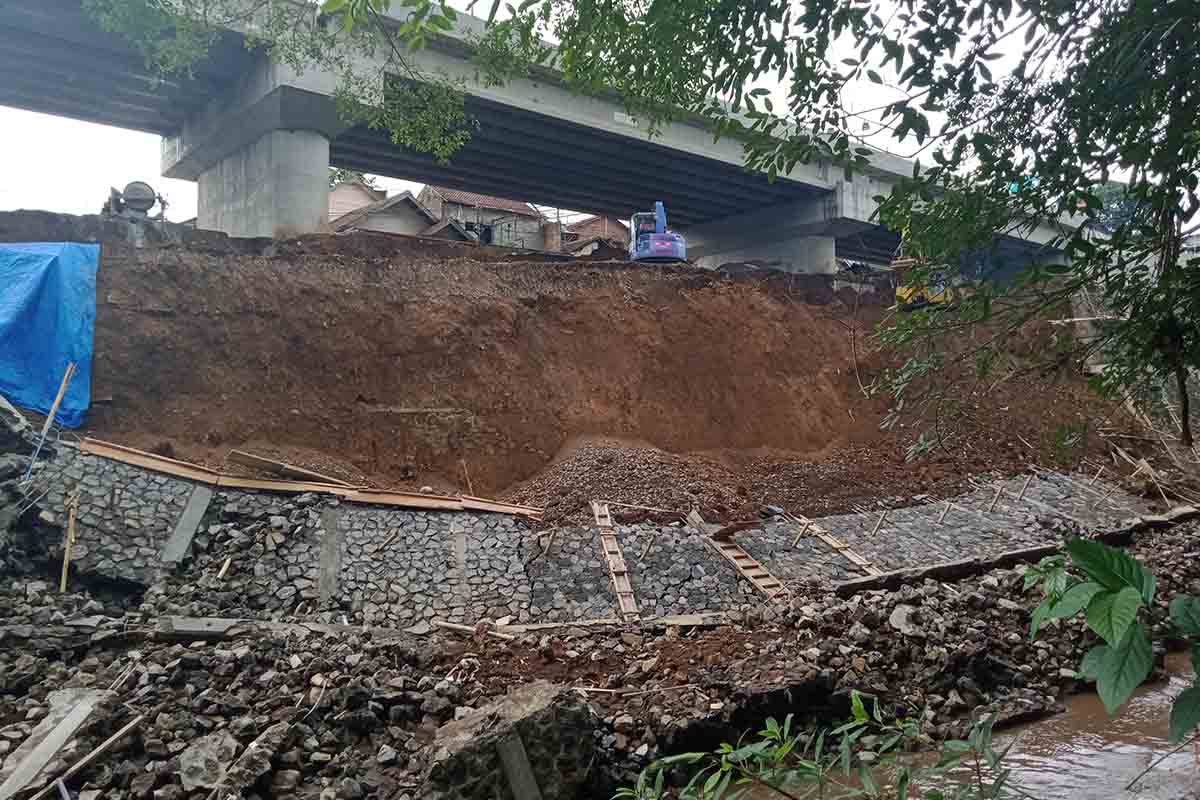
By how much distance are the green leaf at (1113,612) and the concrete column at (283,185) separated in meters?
14.0

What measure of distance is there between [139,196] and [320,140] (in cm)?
309

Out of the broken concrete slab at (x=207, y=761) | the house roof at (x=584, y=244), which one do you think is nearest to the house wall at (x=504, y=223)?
the house roof at (x=584, y=244)

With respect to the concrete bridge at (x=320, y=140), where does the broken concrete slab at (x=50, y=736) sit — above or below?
below

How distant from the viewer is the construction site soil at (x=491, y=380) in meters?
11.0

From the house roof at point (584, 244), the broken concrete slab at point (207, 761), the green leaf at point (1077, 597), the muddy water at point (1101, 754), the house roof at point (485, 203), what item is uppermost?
the house roof at point (485, 203)

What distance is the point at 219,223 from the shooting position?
50.4ft

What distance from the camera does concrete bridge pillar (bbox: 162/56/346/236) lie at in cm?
1316

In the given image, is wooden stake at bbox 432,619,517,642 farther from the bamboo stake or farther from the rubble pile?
the bamboo stake

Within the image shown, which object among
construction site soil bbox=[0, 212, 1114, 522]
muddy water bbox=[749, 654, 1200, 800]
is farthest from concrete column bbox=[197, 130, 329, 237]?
muddy water bbox=[749, 654, 1200, 800]

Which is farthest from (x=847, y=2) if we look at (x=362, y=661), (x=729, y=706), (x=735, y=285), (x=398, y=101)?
(x=735, y=285)

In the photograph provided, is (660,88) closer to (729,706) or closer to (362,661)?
(729,706)

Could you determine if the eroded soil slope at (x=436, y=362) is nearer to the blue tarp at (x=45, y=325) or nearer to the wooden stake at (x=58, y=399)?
the blue tarp at (x=45, y=325)

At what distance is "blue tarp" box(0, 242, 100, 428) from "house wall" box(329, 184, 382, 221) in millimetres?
22941

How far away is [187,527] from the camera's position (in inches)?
334
